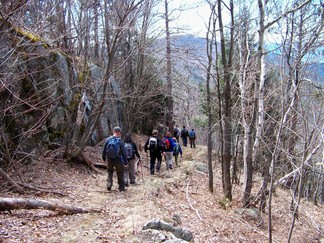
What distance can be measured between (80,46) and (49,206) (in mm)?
11693

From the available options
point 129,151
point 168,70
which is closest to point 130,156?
point 129,151

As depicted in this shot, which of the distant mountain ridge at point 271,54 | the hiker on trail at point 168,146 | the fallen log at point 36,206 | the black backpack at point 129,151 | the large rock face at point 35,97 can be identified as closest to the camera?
the fallen log at point 36,206

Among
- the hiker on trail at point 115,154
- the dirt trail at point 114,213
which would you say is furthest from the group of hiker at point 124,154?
the dirt trail at point 114,213

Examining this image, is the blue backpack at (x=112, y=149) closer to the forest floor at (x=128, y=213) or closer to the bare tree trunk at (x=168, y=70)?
the forest floor at (x=128, y=213)

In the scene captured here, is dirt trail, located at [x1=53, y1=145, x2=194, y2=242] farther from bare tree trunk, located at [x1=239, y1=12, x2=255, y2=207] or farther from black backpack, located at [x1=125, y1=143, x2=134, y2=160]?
bare tree trunk, located at [x1=239, y1=12, x2=255, y2=207]

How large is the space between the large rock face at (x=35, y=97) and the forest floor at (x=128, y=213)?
101cm

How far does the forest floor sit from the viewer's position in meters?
5.87

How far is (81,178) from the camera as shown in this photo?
11328 mm

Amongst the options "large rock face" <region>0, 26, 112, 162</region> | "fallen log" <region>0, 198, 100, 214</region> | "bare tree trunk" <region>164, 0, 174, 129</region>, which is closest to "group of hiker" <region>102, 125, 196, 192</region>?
"large rock face" <region>0, 26, 112, 162</region>

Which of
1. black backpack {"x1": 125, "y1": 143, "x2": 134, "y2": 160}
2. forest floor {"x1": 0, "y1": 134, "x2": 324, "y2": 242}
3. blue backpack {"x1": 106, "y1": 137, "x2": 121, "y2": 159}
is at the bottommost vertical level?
forest floor {"x1": 0, "y1": 134, "x2": 324, "y2": 242}

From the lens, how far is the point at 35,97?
1120cm

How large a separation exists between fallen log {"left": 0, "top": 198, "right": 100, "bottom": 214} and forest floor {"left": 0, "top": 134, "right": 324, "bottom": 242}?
4.1 inches

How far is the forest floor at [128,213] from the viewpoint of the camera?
5.87m

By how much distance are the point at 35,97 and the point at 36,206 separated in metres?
5.68
